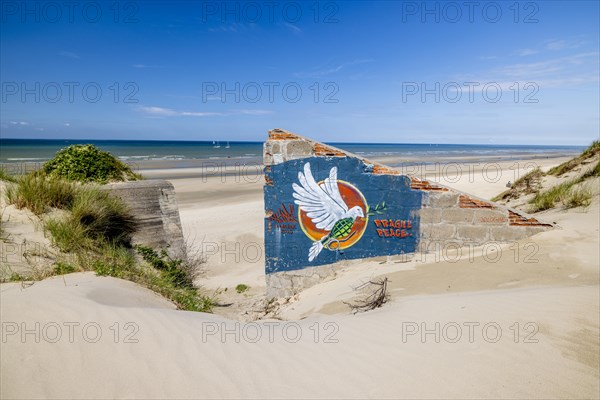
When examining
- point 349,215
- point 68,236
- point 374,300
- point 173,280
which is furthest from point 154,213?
point 374,300

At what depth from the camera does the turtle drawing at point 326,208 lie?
601 centimetres

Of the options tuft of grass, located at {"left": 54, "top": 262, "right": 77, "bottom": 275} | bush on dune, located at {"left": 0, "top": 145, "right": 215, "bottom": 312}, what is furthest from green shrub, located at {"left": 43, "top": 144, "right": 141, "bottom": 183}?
tuft of grass, located at {"left": 54, "top": 262, "right": 77, "bottom": 275}

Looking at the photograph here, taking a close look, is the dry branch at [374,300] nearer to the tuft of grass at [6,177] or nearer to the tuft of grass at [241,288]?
the tuft of grass at [241,288]

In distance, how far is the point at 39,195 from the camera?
5.13m

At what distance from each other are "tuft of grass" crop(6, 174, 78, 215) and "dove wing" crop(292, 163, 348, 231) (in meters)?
3.91

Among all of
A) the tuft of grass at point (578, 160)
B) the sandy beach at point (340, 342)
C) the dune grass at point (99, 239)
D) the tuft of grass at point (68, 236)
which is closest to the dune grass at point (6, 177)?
the dune grass at point (99, 239)

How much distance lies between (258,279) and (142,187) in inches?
143

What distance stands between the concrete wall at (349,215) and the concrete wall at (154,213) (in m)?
2.03

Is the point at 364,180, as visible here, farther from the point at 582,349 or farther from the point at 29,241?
the point at 29,241

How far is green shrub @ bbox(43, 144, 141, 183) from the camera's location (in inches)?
268

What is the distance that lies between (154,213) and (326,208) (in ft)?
11.6

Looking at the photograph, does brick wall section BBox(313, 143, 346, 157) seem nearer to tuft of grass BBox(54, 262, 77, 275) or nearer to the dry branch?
the dry branch

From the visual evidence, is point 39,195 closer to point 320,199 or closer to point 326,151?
point 320,199

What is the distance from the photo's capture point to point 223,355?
2602 millimetres
